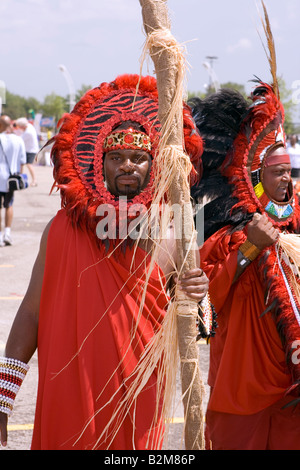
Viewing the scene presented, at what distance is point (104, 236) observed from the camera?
2750 millimetres

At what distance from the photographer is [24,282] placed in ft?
28.1

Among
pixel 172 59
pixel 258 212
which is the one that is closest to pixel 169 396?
pixel 172 59

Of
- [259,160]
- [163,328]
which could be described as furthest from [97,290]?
[259,160]

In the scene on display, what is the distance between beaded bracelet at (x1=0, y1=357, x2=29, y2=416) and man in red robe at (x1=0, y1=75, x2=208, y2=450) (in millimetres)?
11

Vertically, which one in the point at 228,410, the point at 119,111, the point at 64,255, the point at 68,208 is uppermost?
the point at 119,111

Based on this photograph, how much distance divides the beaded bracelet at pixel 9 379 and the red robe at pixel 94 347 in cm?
12

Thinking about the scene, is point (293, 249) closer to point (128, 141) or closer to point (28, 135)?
point (128, 141)

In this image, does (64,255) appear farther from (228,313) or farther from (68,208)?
(228,313)

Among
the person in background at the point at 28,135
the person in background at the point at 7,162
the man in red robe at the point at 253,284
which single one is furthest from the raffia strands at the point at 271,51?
the person in background at the point at 28,135

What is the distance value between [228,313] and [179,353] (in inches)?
53.6

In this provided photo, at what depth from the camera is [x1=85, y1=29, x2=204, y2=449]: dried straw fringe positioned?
7.21ft

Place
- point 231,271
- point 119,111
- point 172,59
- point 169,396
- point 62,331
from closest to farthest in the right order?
1. point 172,59
2. point 169,396
3. point 62,331
4. point 119,111
5. point 231,271

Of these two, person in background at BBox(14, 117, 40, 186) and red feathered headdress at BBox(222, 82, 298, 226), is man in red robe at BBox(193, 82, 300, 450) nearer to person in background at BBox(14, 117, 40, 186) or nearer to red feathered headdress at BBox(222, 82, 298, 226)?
red feathered headdress at BBox(222, 82, 298, 226)

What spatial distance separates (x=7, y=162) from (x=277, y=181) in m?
7.33
